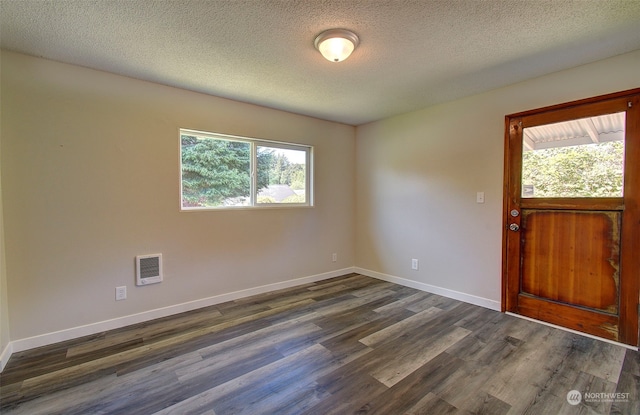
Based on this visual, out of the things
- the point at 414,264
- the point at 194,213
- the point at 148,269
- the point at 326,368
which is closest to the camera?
the point at 326,368

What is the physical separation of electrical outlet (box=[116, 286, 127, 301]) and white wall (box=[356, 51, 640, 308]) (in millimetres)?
3181

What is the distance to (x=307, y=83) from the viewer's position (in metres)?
2.90

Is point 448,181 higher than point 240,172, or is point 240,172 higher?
point 240,172

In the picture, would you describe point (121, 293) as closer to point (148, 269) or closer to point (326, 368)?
point (148, 269)

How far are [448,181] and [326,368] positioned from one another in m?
2.57

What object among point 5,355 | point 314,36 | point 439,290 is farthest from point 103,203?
point 439,290

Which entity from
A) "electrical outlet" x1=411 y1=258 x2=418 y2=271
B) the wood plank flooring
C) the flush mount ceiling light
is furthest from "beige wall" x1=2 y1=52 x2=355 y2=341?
"electrical outlet" x1=411 y1=258 x2=418 y2=271

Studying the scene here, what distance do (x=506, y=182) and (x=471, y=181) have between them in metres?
0.37

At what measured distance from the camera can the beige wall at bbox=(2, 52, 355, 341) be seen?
90.5 inches

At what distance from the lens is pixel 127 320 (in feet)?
8.99

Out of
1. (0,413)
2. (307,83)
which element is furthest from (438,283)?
(0,413)

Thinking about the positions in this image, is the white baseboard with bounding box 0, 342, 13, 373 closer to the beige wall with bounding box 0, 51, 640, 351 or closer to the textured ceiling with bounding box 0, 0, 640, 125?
the beige wall with bounding box 0, 51, 640, 351

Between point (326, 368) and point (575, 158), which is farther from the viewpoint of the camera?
point (575, 158)

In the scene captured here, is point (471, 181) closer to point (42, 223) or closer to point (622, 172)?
point (622, 172)
